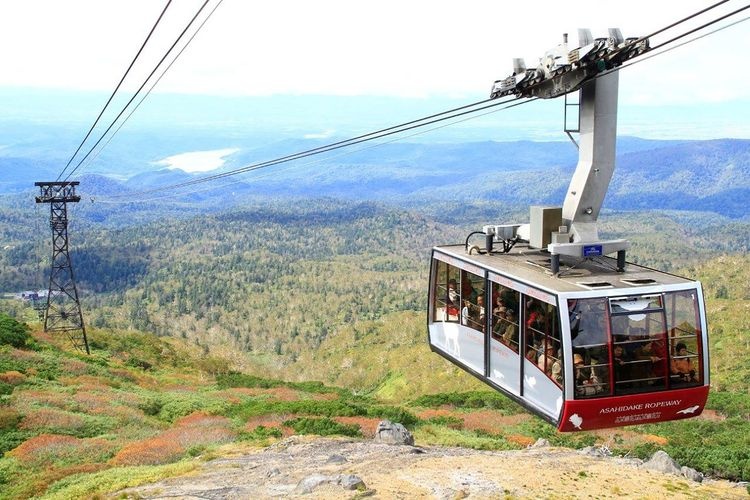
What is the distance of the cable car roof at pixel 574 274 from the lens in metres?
12.3

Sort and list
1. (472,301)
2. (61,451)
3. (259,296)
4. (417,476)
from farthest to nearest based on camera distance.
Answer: (259,296) → (61,451) → (417,476) → (472,301)

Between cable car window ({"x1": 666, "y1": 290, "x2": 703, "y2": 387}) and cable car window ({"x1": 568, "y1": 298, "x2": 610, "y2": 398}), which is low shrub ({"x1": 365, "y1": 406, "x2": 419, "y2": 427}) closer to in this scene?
cable car window ({"x1": 666, "y1": 290, "x2": 703, "y2": 387})

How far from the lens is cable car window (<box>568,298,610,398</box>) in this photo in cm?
1197

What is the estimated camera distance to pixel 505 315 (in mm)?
14266

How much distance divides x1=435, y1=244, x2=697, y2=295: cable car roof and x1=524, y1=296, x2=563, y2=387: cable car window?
45 centimetres

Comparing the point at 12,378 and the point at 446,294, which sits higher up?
the point at 446,294

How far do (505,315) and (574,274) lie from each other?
166cm

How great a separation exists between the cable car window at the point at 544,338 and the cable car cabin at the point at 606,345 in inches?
0.7

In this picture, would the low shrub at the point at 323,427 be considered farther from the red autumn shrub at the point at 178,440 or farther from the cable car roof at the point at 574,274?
the cable car roof at the point at 574,274

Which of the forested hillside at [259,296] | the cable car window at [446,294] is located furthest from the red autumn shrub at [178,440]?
the forested hillside at [259,296]

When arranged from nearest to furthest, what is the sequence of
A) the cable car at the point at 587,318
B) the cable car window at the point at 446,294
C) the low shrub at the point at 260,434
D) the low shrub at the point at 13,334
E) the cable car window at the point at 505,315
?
the cable car at the point at 587,318
the cable car window at the point at 505,315
the cable car window at the point at 446,294
the low shrub at the point at 260,434
the low shrub at the point at 13,334

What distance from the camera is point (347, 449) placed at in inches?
931

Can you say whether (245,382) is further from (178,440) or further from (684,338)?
(684,338)

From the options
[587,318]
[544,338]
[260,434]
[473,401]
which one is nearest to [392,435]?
[260,434]
